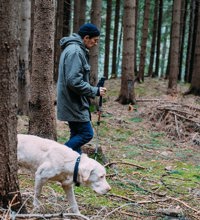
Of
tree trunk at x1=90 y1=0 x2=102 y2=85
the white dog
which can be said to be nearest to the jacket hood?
the white dog

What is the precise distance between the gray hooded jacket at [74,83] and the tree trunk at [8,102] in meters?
1.92

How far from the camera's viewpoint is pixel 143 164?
731cm

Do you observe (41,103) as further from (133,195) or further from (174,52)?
(174,52)

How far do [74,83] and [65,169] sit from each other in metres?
1.48

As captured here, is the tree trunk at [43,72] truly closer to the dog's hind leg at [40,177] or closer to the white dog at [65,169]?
the white dog at [65,169]

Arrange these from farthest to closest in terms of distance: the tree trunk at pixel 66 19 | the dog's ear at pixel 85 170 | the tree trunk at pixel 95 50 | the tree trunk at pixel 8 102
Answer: the tree trunk at pixel 66 19
the tree trunk at pixel 95 50
the dog's ear at pixel 85 170
the tree trunk at pixel 8 102

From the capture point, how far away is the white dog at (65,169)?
4055mm

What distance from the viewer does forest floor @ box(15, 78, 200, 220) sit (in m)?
4.65

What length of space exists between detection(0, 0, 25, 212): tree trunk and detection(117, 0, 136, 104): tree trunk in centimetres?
984

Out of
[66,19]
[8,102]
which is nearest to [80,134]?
[8,102]

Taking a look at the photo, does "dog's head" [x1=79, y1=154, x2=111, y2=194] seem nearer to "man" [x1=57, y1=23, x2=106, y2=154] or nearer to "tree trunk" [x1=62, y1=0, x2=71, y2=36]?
"man" [x1=57, y1=23, x2=106, y2=154]

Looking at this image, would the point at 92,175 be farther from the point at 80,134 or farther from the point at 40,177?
the point at 80,134

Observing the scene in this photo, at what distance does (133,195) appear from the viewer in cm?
536

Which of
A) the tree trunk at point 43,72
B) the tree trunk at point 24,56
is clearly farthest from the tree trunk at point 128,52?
the tree trunk at point 43,72
